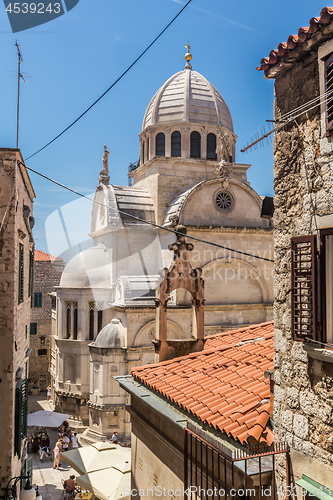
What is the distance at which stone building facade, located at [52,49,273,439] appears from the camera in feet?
56.1

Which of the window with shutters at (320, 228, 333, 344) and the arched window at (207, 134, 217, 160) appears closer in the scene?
the window with shutters at (320, 228, 333, 344)

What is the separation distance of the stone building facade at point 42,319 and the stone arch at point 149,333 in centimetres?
974

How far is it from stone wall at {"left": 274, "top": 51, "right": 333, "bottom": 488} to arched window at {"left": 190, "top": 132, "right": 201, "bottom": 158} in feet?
64.7

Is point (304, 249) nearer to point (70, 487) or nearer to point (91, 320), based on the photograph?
point (70, 487)

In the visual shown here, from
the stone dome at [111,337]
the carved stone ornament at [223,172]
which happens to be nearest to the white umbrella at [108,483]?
the stone dome at [111,337]

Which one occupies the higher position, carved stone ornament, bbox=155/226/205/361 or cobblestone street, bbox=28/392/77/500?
carved stone ornament, bbox=155/226/205/361

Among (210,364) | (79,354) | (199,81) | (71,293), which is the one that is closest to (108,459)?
(210,364)

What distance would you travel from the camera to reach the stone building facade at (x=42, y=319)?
25.2m

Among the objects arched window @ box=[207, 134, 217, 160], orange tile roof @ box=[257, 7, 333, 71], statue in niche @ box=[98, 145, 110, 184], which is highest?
arched window @ box=[207, 134, 217, 160]

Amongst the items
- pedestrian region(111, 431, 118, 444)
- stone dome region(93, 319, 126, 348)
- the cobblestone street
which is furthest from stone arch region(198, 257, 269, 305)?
the cobblestone street

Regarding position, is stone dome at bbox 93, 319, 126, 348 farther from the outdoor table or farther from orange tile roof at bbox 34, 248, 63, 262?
orange tile roof at bbox 34, 248, 63, 262

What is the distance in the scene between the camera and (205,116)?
2397 centimetres

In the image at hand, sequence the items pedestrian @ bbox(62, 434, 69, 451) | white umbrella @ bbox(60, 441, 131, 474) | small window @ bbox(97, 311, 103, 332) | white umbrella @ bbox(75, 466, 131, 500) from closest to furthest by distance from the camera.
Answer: white umbrella @ bbox(75, 466, 131, 500) < white umbrella @ bbox(60, 441, 131, 474) < pedestrian @ bbox(62, 434, 69, 451) < small window @ bbox(97, 311, 103, 332)

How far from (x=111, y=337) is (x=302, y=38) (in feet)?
49.2
